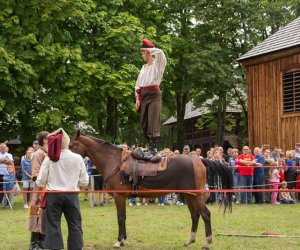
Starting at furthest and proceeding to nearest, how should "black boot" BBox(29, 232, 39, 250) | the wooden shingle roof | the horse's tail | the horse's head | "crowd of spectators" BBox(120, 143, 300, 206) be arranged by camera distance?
the wooden shingle roof < "crowd of spectators" BBox(120, 143, 300, 206) < the horse's head < the horse's tail < "black boot" BBox(29, 232, 39, 250)

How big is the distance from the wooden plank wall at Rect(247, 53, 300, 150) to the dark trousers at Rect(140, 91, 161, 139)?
13.9 meters

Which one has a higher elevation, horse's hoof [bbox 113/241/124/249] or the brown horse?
the brown horse

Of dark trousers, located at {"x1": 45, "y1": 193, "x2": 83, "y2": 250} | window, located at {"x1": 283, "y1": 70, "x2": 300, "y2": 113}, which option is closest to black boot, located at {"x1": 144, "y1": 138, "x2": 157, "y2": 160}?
dark trousers, located at {"x1": 45, "y1": 193, "x2": 83, "y2": 250}

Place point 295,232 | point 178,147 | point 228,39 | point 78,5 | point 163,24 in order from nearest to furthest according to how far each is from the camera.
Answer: point 295,232 → point 78,5 → point 163,24 → point 228,39 → point 178,147

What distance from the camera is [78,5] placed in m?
24.5

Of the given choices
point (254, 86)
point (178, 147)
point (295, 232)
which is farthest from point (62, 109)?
point (295, 232)

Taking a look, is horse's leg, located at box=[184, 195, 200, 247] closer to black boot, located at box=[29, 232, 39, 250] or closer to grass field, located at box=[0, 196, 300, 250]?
grass field, located at box=[0, 196, 300, 250]

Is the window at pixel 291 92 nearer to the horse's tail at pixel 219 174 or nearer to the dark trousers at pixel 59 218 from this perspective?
the horse's tail at pixel 219 174

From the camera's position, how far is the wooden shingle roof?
23.7 metres

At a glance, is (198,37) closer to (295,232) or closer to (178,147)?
(178,147)

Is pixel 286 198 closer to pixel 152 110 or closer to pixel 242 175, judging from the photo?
pixel 242 175

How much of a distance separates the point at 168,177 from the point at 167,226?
9.29 feet

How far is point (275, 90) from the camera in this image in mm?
24766

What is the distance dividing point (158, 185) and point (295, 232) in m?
3.44
